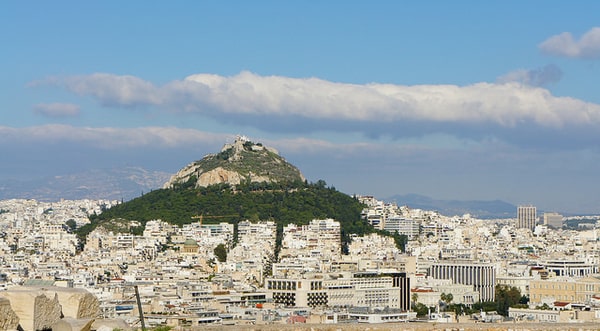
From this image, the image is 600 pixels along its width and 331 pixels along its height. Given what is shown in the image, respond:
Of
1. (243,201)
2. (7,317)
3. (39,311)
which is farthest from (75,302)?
(243,201)

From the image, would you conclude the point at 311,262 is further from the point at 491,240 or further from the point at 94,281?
the point at 491,240

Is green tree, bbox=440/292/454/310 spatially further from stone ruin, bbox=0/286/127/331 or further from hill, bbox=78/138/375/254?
stone ruin, bbox=0/286/127/331

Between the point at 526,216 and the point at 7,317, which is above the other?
the point at 526,216

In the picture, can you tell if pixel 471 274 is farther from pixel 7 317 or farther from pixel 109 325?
Answer: pixel 7 317

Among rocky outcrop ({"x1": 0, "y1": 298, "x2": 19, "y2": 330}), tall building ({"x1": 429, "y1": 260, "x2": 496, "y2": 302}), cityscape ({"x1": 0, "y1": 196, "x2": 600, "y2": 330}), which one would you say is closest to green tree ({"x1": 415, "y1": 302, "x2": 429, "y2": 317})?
cityscape ({"x1": 0, "y1": 196, "x2": 600, "y2": 330})

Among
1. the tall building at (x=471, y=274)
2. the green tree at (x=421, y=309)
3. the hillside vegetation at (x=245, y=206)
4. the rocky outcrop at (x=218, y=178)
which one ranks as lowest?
the green tree at (x=421, y=309)

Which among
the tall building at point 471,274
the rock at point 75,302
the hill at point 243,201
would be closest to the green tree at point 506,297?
the tall building at point 471,274

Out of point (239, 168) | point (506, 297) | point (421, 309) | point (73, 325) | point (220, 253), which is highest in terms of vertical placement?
point (239, 168)

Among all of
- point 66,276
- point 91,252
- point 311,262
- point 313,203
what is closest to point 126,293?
point 66,276

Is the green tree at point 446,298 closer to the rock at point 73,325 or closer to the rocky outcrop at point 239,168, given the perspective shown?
the rocky outcrop at point 239,168
